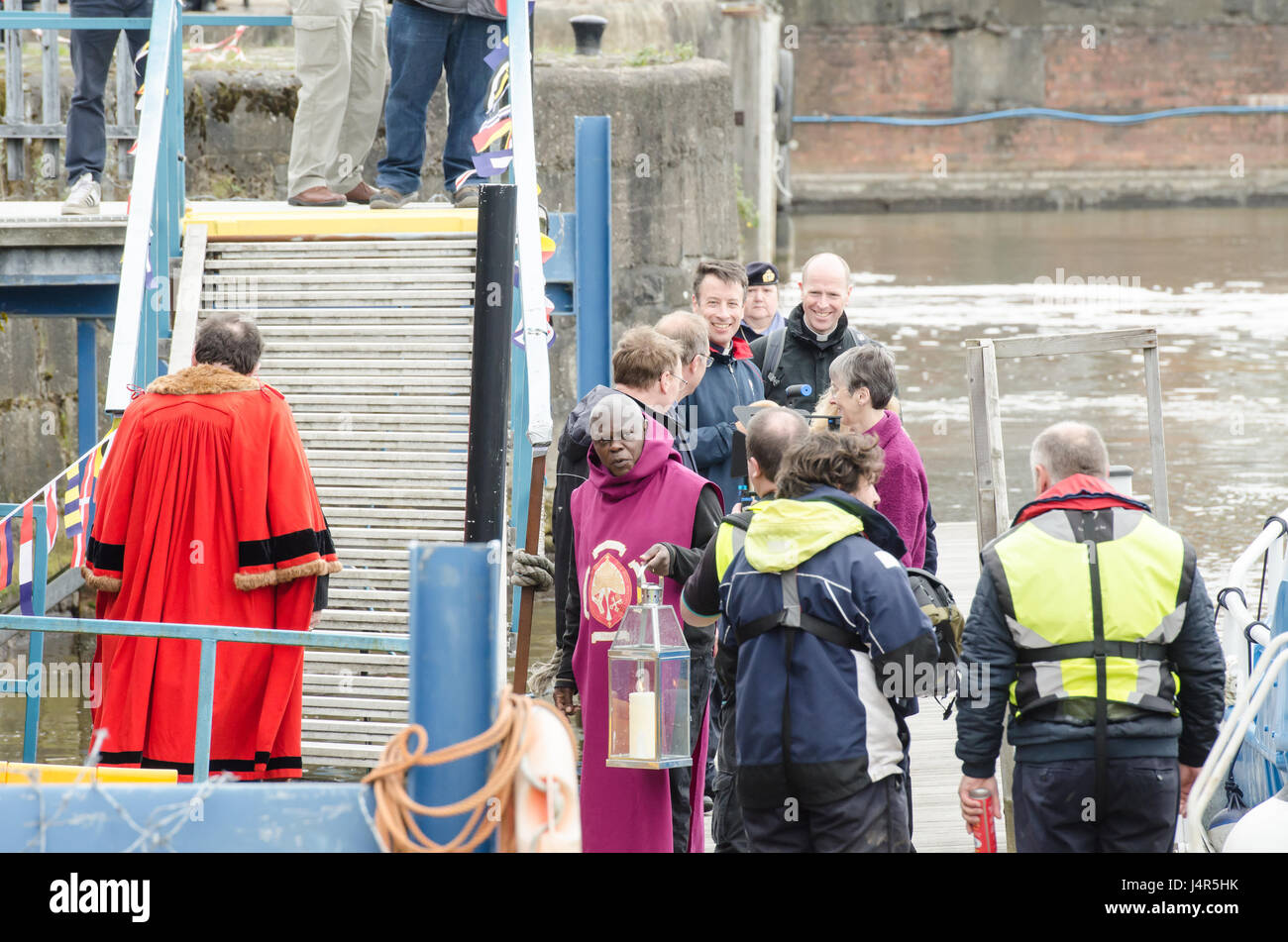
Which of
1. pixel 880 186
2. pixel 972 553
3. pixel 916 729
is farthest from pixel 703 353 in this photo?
pixel 880 186

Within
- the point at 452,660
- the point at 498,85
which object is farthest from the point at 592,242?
the point at 452,660

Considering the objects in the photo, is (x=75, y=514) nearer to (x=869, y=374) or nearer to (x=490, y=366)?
(x=490, y=366)

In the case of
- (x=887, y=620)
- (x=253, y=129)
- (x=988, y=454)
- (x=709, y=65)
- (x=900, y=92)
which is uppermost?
(x=900, y=92)

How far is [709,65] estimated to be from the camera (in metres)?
A: 11.2

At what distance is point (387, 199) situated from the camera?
23.9 ft

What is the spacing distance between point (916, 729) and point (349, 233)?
313cm

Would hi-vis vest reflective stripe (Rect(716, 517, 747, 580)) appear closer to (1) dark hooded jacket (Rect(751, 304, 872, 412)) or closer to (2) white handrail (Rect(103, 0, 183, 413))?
(1) dark hooded jacket (Rect(751, 304, 872, 412))

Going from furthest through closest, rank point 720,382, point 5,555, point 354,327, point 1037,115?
point 1037,115, point 354,327, point 720,382, point 5,555

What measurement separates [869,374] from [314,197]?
3493 millimetres

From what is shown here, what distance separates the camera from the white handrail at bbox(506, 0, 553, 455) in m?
6.01

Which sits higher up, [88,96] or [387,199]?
[88,96]

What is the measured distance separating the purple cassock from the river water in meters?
2.00

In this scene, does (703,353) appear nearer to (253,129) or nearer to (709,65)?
(253,129)

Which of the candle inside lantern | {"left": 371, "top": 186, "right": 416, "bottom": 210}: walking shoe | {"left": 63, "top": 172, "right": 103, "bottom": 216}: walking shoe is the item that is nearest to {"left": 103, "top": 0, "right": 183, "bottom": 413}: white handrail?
{"left": 63, "top": 172, "right": 103, "bottom": 216}: walking shoe
